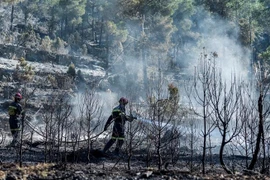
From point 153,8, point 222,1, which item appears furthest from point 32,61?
point 222,1

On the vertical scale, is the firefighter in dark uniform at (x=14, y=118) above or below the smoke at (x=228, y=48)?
below

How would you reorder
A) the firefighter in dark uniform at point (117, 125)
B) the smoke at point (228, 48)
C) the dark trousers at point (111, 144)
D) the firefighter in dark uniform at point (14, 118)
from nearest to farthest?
the firefighter in dark uniform at point (117, 125) → the dark trousers at point (111, 144) → the firefighter in dark uniform at point (14, 118) → the smoke at point (228, 48)

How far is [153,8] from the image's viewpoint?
36875mm

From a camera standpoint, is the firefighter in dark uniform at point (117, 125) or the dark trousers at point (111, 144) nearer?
the firefighter in dark uniform at point (117, 125)

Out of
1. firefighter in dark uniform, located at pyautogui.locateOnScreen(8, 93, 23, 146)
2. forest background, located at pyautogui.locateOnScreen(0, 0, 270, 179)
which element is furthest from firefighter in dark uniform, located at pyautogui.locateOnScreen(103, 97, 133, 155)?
forest background, located at pyautogui.locateOnScreen(0, 0, 270, 179)

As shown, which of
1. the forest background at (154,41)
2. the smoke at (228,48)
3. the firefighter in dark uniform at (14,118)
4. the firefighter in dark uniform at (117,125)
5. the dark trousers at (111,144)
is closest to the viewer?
the firefighter in dark uniform at (117,125)

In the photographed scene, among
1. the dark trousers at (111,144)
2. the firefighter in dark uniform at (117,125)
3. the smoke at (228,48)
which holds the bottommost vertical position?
Result: the dark trousers at (111,144)

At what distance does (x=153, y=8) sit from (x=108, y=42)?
14153 millimetres

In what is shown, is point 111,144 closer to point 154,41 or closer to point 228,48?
point 154,41

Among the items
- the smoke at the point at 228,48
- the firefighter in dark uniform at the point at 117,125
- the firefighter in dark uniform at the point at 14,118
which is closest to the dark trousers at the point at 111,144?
the firefighter in dark uniform at the point at 117,125

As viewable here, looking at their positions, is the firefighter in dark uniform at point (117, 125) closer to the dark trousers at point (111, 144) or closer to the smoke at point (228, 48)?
the dark trousers at point (111, 144)

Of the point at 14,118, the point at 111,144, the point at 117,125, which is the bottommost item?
the point at 111,144

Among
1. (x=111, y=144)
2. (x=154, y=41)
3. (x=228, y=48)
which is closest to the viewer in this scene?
(x=111, y=144)

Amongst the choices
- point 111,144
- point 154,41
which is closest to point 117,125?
point 111,144
